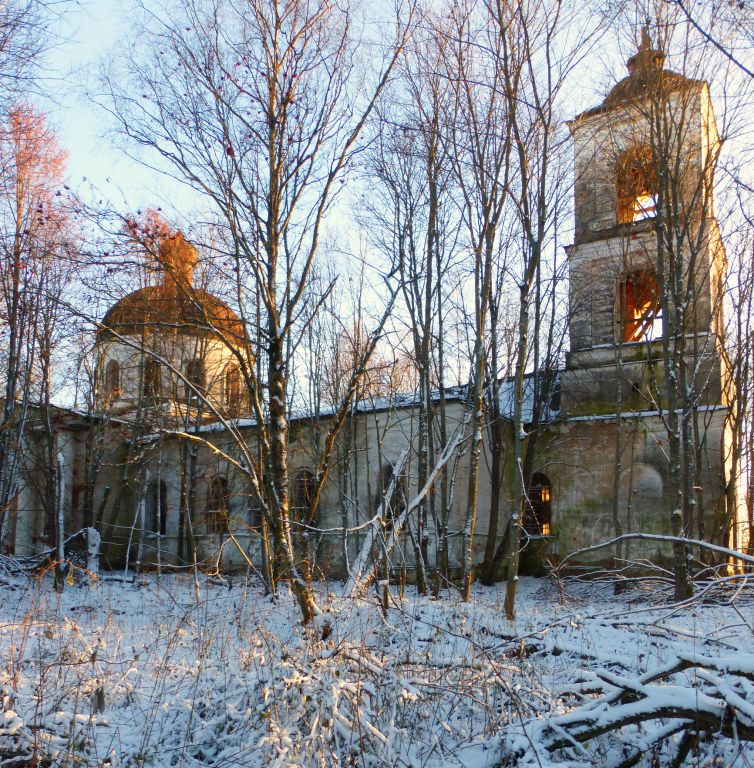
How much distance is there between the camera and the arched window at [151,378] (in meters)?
19.7

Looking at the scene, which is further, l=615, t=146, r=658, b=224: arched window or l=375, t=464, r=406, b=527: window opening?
l=615, t=146, r=658, b=224: arched window

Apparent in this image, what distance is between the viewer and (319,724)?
464cm

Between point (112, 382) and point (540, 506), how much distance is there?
13429 mm

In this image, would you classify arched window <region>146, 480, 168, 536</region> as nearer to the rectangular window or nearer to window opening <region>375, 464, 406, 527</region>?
the rectangular window

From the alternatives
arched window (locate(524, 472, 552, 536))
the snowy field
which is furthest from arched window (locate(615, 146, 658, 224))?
the snowy field

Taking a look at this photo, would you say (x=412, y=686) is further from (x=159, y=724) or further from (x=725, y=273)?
(x=725, y=273)

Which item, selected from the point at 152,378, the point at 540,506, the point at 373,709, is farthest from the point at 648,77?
the point at 152,378

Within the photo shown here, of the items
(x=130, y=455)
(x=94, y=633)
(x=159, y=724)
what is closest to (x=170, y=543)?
(x=130, y=455)

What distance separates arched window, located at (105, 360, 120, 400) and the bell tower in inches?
503

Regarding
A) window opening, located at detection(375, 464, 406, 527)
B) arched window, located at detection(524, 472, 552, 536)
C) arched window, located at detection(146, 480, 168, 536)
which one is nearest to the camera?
window opening, located at detection(375, 464, 406, 527)

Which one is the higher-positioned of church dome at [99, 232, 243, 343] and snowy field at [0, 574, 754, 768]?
church dome at [99, 232, 243, 343]

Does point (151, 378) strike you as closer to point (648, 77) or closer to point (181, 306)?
point (181, 306)

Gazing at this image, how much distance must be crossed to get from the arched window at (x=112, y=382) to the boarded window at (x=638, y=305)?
14.1m

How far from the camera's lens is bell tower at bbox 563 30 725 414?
13.2 meters
